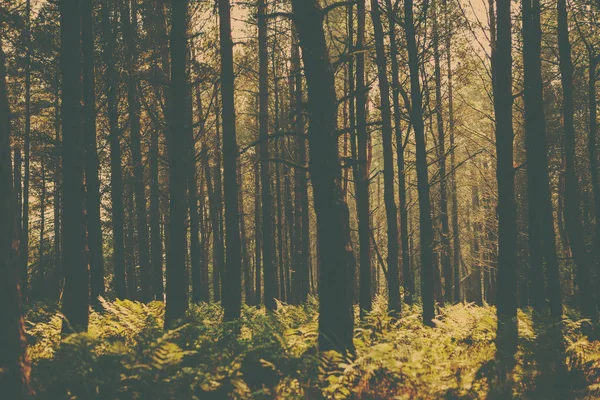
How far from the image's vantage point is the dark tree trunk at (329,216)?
277 inches

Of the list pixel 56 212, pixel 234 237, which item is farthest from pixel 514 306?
pixel 56 212

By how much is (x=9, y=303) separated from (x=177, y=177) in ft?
17.0

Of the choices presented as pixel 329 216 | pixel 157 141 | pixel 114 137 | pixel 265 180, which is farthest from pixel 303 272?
pixel 329 216

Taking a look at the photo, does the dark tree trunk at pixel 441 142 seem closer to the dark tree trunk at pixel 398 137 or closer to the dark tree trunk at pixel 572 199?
the dark tree trunk at pixel 398 137

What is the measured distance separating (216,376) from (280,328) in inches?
160

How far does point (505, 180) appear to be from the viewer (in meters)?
10.4

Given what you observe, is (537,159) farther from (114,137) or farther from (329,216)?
(114,137)

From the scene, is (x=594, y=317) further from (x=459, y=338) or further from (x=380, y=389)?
(x=380, y=389)

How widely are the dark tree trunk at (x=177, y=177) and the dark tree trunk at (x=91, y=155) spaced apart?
1.97m

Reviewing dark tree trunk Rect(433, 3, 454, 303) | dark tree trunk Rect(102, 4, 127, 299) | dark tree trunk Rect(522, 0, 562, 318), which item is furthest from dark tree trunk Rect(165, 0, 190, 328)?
dark tree trunk Rect(522, 0, 562, 318)

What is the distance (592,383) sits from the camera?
23.9 ft

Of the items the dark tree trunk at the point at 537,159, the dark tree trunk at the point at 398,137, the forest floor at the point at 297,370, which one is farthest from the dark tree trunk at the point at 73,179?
the dark tree trunk at the point at 537,159

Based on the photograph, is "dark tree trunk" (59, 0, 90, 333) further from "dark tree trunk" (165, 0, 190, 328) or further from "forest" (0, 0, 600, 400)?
"dark tree trunk" (165, 0, 190, 328)

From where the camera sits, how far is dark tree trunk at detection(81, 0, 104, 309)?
11.5 metres
